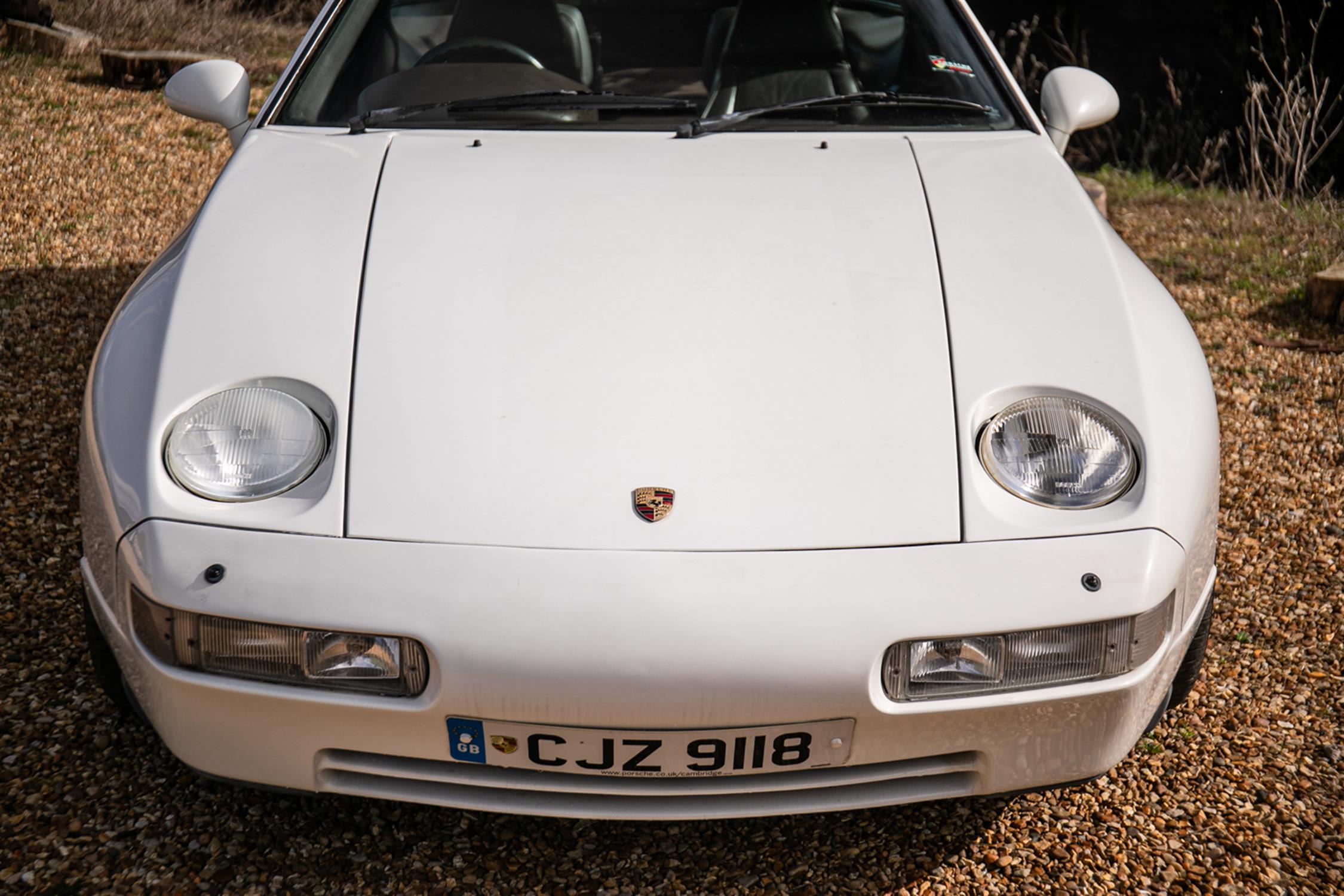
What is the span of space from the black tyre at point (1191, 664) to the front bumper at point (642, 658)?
283 millimetres

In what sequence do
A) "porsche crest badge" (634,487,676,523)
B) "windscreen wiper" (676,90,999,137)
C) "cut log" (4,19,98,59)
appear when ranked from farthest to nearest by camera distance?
1. "cut log" (4,19,98,59)
2. "windscreen wiper" (676,90,999,137)
3. "porsche crest badge" (634,487,676,523)

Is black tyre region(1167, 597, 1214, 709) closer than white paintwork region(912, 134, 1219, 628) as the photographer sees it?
No

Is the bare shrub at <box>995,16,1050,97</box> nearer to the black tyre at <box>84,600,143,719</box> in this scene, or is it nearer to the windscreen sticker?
the windscreen sticker

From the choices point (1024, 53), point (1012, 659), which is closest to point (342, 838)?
point (1012, 659)

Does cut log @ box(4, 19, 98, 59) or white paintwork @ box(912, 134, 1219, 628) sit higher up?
white paintwork @ box(912, 134, 1219, 628)

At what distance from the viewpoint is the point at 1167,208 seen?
19.3ft

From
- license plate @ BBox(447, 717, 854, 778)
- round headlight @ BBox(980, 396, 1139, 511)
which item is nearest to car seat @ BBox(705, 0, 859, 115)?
round headlight @ BBox(980, 396, 1139, 511)

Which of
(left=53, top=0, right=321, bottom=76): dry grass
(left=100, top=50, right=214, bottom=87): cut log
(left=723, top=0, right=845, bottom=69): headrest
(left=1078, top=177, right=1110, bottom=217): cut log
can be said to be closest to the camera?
(left=723, top=0, right=845, bottom=69): headrest

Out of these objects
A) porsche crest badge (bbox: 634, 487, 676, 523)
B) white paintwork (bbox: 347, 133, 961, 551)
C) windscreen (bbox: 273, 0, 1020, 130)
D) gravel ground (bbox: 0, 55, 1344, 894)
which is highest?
windscreen (bbox: 273, 0, 1020, 130)

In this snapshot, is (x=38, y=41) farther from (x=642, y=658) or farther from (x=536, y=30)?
(x=642, y=658)

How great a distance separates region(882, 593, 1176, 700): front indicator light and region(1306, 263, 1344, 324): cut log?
3.25 m

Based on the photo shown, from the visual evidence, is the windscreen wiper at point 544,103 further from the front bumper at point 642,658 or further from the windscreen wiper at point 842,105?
the front bumper at point 642,658

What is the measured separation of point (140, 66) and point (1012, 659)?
6.58 meters

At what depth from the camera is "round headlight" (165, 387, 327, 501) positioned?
66.6 inches
